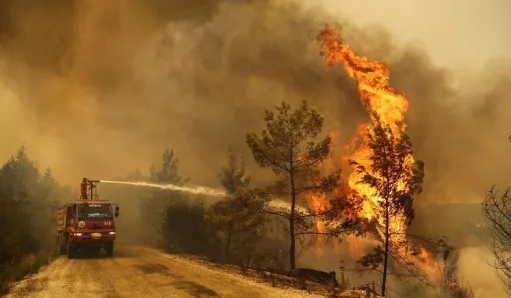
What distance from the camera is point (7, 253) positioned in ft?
92.7

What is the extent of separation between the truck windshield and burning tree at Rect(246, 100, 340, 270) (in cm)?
962

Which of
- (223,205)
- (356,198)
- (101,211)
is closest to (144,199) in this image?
(223,205)

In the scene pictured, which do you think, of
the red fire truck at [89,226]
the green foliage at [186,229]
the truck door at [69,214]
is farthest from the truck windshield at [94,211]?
the green foliage at [186,229]

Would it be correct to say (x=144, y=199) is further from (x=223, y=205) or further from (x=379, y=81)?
(x=379, y=81)

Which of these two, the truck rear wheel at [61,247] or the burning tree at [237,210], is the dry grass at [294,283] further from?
the truck rear wheel at [61,247]

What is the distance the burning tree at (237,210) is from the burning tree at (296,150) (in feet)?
4.00

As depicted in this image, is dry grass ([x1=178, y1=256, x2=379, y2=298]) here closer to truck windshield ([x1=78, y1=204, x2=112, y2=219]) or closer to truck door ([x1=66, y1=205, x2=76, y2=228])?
truck windshield ([x1=78, y1=204, x2=112, y2=219])

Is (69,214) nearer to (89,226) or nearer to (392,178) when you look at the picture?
(89,226)

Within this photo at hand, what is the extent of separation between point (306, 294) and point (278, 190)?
802cm

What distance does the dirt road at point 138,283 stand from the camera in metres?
12.0

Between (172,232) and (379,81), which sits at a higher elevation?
(379,81)

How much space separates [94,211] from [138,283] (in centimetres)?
976

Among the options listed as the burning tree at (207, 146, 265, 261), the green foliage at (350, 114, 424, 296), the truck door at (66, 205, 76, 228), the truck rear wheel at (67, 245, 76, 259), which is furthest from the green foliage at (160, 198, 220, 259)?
the green foliage at (350, 114, 424, 296)

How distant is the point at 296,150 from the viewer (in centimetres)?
1980
